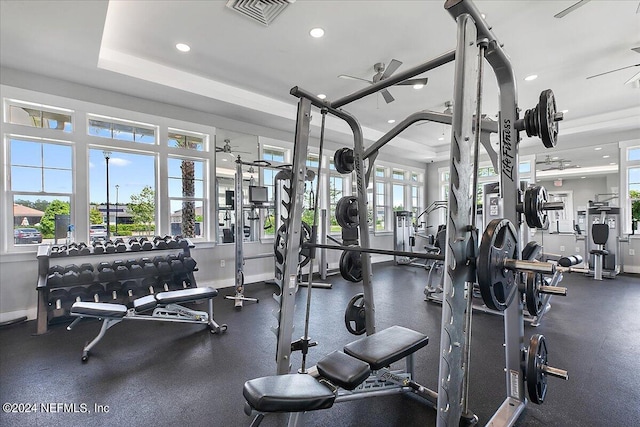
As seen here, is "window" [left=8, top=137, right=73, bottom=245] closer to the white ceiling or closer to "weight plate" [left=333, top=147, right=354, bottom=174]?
the white ceiling

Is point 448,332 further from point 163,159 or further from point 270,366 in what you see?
point 163,159

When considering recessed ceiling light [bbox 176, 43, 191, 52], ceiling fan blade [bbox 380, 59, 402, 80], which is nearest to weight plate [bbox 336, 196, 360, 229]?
ceiling fan blade [bbox 380, 59, 402, 80]

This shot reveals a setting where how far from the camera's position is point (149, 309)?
116 inches

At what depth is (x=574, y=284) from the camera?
5.22 meters

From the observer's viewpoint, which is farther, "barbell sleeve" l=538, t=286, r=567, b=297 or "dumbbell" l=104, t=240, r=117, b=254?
"dumbbell" l=104, t=240, r=117, b=254

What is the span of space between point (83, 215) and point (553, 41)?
19.5 ft

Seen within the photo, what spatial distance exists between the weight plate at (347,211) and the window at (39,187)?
11.7 ft

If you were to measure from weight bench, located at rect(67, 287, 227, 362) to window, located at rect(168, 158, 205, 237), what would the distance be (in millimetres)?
1870

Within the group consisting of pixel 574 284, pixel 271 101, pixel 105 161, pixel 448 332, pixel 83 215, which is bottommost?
pixel 574 284

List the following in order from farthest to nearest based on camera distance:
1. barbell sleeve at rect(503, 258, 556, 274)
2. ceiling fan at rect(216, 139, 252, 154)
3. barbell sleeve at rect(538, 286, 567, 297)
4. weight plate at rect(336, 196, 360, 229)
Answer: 1. ceiling fan at rect(216, 139, 252, 154)
2. weight plate at rect(336, 196, 360, 229)
3. barbell sleeve at rect(538, 286, 567, 297)
4. barbell sleeve at rect(503, 258, 556, 274)

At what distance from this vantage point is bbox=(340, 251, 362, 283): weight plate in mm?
2182

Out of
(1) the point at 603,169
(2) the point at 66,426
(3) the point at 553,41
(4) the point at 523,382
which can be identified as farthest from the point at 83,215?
(1) the point at 603,169

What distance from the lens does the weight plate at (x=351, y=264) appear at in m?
2.18

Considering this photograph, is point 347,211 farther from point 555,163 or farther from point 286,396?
point 555,163
